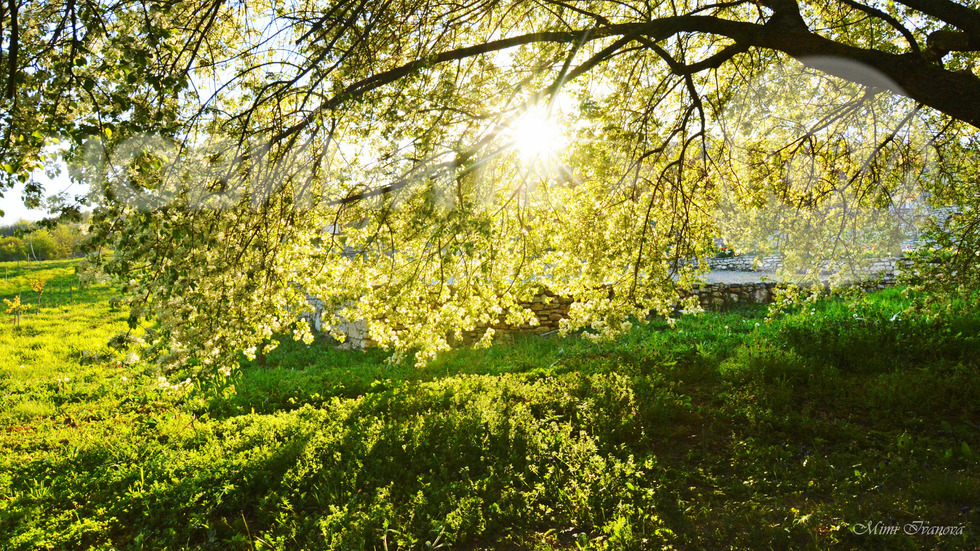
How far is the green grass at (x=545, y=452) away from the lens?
13.6ft

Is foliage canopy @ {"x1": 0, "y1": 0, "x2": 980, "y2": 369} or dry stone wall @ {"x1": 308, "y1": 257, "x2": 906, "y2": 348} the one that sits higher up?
foliage canopy @ {"x1": 0, "y1": 0, "x2": 980, "y2": 369}

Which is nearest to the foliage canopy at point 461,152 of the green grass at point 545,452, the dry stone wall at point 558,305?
the green grass at point 545,452

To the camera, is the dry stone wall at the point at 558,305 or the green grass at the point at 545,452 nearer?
the green grass at the point at 545,452

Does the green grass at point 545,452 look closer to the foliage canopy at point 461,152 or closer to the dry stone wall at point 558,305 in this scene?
the foliage canopy at point 461,152

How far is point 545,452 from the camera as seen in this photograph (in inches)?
210

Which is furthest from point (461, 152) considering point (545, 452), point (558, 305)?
point (558, 305)

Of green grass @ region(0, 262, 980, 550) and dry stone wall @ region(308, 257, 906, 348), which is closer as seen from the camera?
green grass @ region(0, 262, 980, 550)

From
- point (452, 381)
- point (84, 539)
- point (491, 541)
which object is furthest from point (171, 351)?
point (452, 381)

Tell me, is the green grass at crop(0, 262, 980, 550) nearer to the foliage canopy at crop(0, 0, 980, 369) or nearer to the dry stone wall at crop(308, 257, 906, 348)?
the foliage canopy at crop(0, 0, 980, 369)

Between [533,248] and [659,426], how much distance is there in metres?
2.81

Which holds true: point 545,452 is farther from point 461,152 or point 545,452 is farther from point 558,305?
point 558,305

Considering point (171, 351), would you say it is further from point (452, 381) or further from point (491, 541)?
point (452, 381)

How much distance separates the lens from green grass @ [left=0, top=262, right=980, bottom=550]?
415 cm

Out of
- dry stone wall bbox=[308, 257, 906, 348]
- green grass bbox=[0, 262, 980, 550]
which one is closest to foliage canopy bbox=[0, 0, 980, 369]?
green grass bbox=[0, 262, 980, 550]
